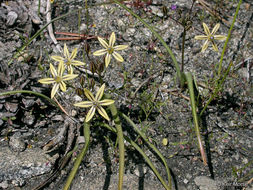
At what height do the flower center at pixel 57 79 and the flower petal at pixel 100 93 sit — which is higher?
the flower center at pixel 57 79

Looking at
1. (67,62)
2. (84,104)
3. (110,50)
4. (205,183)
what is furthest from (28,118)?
(205,183)

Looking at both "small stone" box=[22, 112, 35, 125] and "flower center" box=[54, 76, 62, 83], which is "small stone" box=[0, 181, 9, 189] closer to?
"small stone" box=[22, 112, 35, 125]

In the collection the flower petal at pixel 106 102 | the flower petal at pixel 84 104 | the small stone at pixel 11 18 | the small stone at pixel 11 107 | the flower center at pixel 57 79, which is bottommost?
the small stone at pixel 11 107

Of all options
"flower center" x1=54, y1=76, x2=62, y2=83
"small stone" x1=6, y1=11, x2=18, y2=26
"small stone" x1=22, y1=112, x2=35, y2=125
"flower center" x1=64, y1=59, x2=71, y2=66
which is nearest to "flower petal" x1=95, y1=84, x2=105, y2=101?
"flower center" x1=54, y1=76, x2=62, y2=83

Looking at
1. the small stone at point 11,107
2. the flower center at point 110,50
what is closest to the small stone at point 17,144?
the small stone at point 11,107

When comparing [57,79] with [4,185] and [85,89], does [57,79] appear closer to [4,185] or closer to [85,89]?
[85,89]

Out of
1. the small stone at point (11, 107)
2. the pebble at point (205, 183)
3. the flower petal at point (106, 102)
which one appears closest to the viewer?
the flower petal at point (106, 102)

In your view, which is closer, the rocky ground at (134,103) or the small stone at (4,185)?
the small stone at (4,185)

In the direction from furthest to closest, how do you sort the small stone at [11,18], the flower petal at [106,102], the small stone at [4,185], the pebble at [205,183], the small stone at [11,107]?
the small stone at [11,18] < the small stone at [11,107] < the pebble at [205,183] < the small stone at [4,185] < the flower petal at [106,102]

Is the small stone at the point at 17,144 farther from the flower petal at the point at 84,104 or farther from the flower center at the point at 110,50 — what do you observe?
the flower center at the point at 110,50
